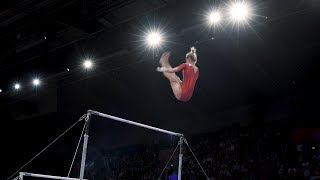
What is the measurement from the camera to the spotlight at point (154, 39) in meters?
7.89

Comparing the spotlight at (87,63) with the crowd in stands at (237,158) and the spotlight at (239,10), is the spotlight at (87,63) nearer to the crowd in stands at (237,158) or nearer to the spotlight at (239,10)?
the crowd in stands at (237,158)

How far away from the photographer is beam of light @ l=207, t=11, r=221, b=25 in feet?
23.0

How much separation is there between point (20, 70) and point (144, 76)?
3.93 meters

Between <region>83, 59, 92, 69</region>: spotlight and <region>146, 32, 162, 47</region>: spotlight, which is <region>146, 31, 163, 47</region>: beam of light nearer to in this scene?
<region>146, 32, 162, 47</region>: spotlight

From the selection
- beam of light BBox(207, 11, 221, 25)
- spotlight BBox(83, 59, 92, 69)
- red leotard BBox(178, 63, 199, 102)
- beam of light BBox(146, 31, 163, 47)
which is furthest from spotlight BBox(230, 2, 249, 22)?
spotlight BBox(83, 59, 92, 69)

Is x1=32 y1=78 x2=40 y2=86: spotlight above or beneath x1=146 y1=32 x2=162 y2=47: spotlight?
beneath

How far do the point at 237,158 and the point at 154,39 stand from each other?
17.1ft

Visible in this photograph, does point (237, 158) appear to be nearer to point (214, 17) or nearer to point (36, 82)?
point (214, 17)

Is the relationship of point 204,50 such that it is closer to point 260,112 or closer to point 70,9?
point 260,112

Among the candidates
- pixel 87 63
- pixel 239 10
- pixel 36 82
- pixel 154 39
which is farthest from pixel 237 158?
pixel 36 82

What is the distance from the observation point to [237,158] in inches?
441

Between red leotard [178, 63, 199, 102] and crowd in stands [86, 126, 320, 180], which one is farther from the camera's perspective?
crowd in stands [86, 126, 320, 180]

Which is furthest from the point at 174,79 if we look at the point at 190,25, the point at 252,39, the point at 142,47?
the point at 252,39

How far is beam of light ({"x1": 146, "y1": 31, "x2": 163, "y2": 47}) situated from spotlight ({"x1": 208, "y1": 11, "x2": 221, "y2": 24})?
1.23 m
